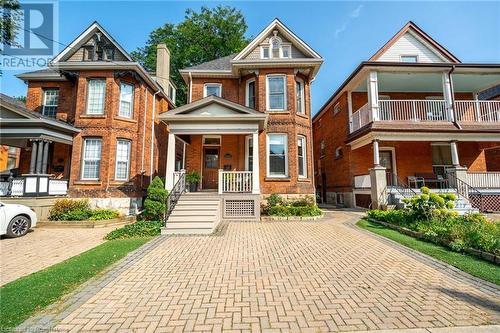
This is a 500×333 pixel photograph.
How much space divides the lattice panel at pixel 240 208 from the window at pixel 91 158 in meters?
7.77

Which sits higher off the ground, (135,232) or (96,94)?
(96,94)

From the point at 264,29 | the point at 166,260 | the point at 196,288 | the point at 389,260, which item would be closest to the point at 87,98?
the point at 264,29

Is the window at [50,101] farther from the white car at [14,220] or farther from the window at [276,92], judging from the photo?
the window at [276,92]

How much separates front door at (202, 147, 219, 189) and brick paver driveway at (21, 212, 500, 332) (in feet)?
26.3

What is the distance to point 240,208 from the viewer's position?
1145 centimetres

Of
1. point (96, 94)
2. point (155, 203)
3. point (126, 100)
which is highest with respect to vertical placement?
point (96, 94)

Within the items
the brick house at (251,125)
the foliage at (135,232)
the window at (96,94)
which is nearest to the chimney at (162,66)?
the brick house at (251,125)

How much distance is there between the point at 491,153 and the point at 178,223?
2128 centimetres

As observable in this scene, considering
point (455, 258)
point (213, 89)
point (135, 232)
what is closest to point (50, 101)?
point (213, 89)

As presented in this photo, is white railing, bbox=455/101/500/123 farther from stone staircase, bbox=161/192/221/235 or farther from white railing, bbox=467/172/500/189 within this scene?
stone staircase, bbox=161/192/221/235

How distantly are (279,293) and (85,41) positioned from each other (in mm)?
17603

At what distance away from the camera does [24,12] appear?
12070 millimetres

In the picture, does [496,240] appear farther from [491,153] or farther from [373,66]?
[491,153]

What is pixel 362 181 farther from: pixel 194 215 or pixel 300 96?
pixel 194 215
